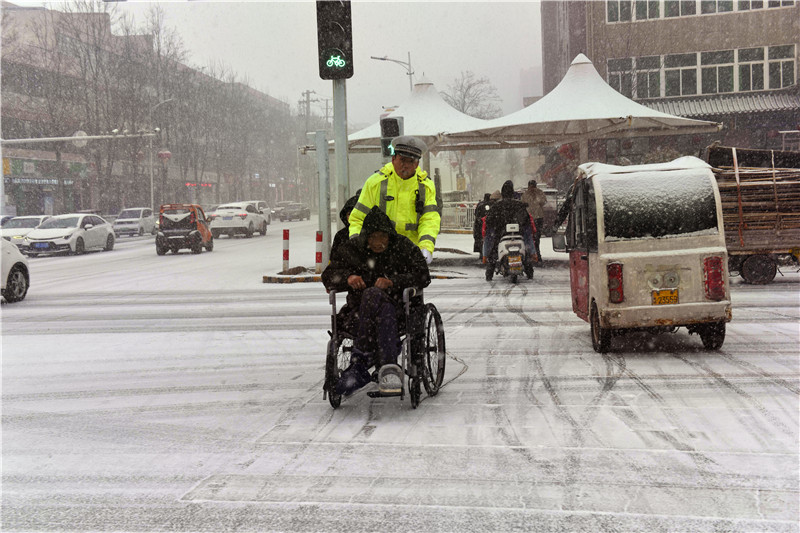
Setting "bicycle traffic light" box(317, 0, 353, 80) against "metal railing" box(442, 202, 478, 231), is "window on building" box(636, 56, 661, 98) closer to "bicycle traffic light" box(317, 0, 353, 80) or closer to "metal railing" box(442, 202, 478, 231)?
"metal railing" box(442, 202, 478, 231)

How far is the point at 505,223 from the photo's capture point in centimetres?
1659

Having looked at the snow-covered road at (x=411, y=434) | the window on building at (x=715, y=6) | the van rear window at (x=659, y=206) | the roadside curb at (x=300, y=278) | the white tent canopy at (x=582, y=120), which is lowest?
the snow-covered road at (x=411, y=434)

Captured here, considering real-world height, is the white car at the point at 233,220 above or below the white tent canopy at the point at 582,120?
below

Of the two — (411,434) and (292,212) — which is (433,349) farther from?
(292,212)

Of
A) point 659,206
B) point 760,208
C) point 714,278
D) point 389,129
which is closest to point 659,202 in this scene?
point 659,206

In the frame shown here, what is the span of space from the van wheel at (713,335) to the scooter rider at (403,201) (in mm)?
3444

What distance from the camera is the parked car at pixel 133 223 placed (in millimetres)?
49906

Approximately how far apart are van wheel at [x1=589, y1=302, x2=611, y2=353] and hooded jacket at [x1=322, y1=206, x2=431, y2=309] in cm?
288

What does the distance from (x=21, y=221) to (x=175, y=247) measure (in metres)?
11.0

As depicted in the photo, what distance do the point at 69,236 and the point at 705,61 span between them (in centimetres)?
2949

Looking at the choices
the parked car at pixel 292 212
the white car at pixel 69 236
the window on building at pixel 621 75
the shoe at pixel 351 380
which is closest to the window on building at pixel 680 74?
the window on building at pixel 621 75

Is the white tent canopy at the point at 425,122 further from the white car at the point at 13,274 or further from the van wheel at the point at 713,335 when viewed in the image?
the van wheel at the point at 713,335

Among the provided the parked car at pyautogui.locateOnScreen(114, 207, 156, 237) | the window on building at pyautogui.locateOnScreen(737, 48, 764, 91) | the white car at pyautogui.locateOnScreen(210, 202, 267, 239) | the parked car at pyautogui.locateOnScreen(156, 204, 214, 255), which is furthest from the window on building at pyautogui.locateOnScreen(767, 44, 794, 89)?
the parked car at pyautogui.locateOnScreen(114, 207, 156, 237)

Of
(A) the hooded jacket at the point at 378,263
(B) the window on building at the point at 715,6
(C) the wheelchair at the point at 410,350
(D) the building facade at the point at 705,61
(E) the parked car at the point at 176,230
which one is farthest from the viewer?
(B) the window on building at the point at 715,6
